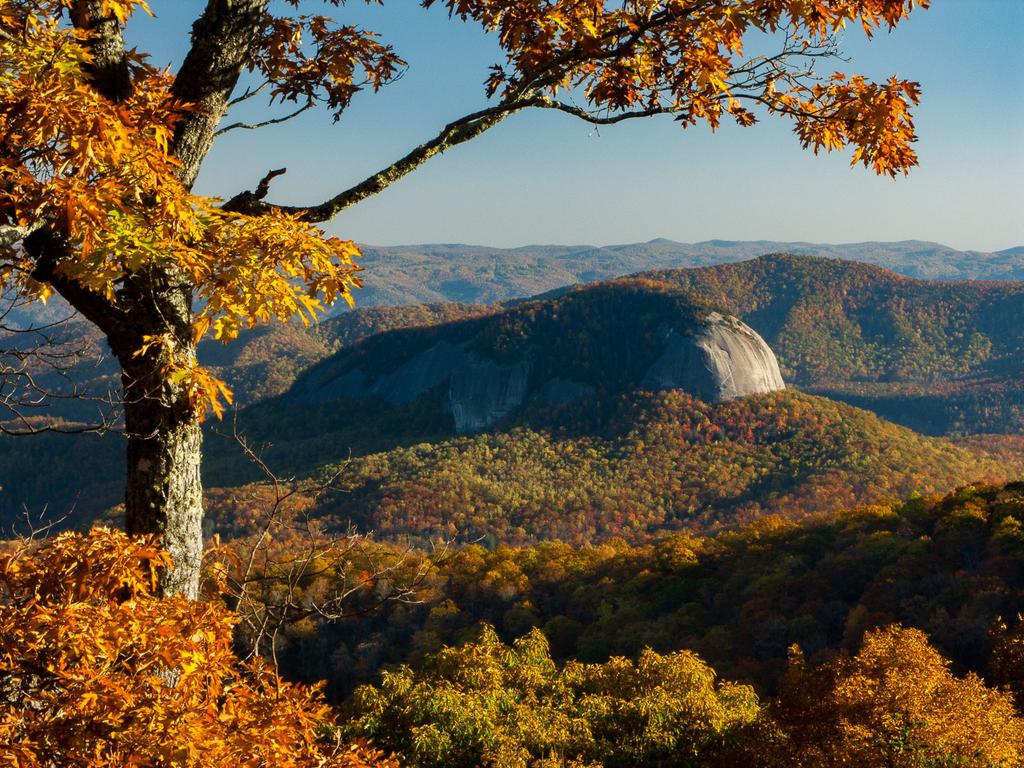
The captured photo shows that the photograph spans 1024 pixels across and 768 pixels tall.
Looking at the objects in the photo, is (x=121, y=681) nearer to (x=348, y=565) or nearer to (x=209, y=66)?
(x=348, y=565)

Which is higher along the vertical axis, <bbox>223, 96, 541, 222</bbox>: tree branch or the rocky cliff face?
<bbox>223, 96, 541, 222</bbox>: tree branch

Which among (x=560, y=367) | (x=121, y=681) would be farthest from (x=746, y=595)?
(x=560, y=367)

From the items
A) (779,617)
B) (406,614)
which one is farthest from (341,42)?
(406,614)

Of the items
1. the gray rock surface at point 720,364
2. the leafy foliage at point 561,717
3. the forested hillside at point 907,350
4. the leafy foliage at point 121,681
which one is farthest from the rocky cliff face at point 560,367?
the leafy foliage at point 121,681

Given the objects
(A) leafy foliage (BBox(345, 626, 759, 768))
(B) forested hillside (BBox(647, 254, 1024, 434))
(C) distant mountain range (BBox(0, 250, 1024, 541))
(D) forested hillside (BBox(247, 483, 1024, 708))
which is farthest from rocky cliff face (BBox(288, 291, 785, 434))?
(A) leafy foliage (BBox(345, 626, 759, 768))

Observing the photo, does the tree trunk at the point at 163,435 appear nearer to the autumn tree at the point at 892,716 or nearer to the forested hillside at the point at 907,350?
the autumn tree at the point at 892,716

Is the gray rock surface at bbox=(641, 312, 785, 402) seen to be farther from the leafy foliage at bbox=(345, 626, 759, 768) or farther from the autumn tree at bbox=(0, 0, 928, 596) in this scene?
the autumn tree at bbox=(0, 0, 928, 596)
